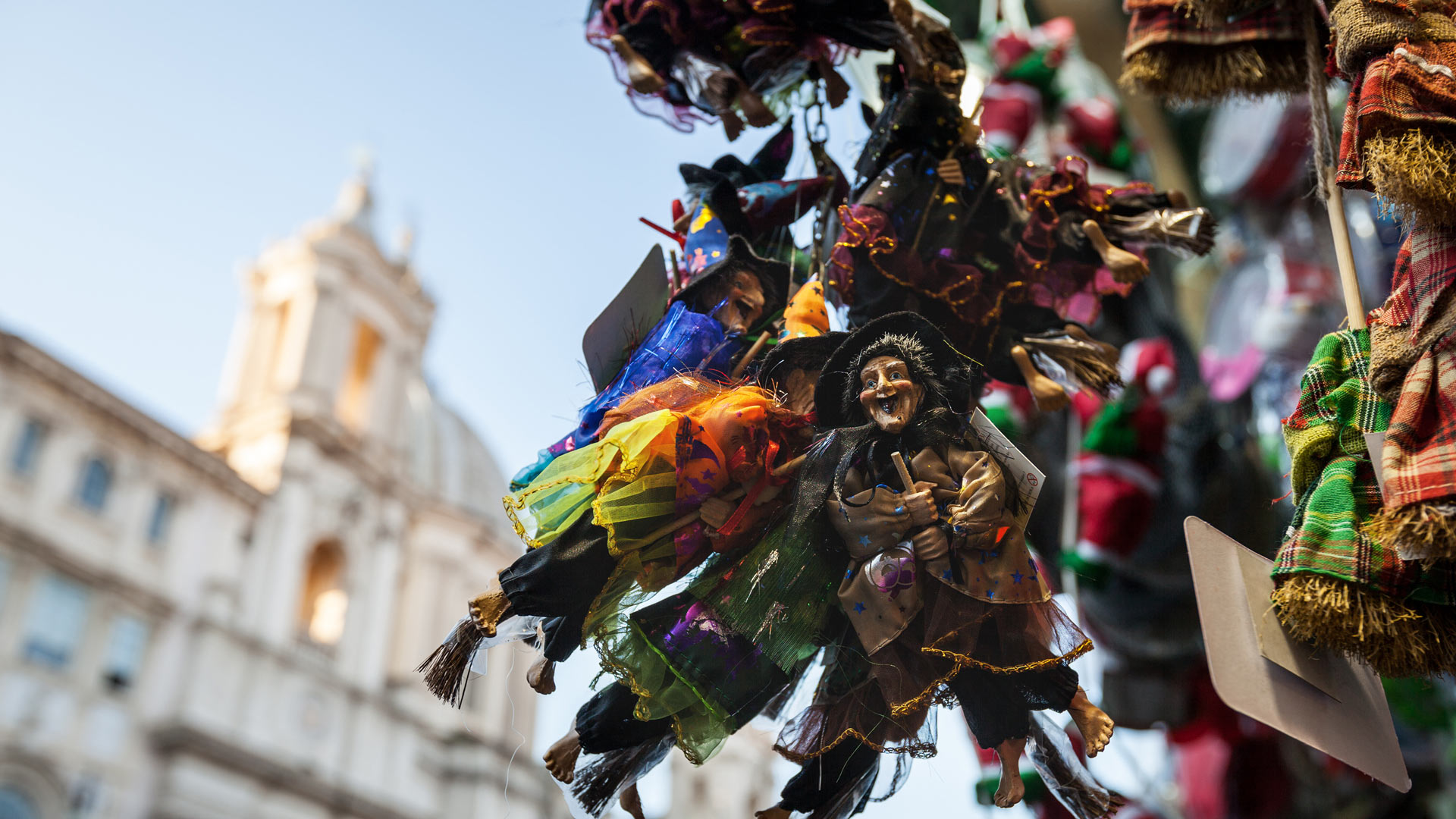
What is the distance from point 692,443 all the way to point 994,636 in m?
0.66

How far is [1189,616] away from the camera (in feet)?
17.0

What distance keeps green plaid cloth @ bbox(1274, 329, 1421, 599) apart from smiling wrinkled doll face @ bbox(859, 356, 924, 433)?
2.35 feet

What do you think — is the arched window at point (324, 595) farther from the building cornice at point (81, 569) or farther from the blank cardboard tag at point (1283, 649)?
the blank cardboard tag at point (1283, 649)

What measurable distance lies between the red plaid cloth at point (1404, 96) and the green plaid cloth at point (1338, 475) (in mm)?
361

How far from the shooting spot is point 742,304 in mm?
2664

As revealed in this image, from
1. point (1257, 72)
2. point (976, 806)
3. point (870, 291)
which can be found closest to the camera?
point (870, 291)

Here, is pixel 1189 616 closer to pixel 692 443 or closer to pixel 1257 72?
pixel 1257 72

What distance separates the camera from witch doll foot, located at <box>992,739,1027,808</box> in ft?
7.60

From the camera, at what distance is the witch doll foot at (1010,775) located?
7.60 feet

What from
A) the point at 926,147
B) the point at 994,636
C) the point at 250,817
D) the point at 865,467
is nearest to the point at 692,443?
the point at 865,467

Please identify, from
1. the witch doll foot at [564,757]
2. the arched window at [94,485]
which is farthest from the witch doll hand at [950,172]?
the arched window at [94,485]

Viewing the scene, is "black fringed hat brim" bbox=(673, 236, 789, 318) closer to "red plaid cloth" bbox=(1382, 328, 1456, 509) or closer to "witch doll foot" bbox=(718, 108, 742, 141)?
"witch doll foot" bbox=(718, 108, 742, 141)

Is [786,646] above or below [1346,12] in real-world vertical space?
below

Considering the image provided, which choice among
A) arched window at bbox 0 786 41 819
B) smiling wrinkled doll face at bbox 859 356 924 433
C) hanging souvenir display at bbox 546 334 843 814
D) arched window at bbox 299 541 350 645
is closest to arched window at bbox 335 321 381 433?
arched window at bbox 299 541 350 645
